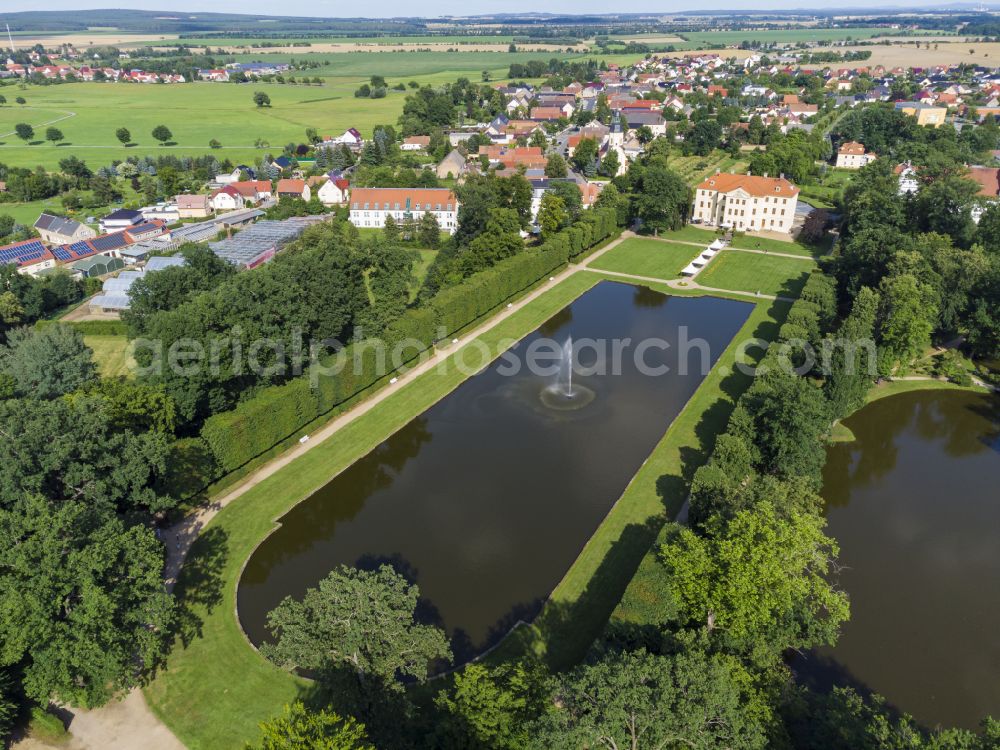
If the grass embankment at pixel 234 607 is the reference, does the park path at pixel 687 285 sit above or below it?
below

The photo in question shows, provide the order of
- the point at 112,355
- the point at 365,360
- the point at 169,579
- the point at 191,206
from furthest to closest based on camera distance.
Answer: the point at 191,206 → the point at 112,355 → the point at 365,360 → the point at 169,579

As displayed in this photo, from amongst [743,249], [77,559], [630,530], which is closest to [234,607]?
[77,559]

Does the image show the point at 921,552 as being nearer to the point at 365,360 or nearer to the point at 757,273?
the point at 365,360

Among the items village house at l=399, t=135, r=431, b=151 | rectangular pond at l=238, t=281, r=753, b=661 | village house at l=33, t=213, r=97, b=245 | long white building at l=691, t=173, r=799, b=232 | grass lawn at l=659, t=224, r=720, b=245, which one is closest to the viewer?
rectangular pond at l=238, t=281, r=753, b=661

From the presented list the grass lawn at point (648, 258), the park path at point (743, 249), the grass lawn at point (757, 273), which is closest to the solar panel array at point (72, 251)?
the grass lawn at point (648, 258)

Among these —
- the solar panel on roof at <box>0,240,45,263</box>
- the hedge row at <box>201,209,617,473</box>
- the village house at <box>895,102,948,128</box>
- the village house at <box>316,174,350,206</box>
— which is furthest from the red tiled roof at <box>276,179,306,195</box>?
the village house at <box>895,102,948,128</box>

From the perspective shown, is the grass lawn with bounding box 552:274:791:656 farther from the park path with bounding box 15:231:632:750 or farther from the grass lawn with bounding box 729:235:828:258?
the grass lawn with bounding box 729:235:828:258

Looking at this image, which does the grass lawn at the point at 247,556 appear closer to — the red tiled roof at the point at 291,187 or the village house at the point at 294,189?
the village house at the point at 294,189
